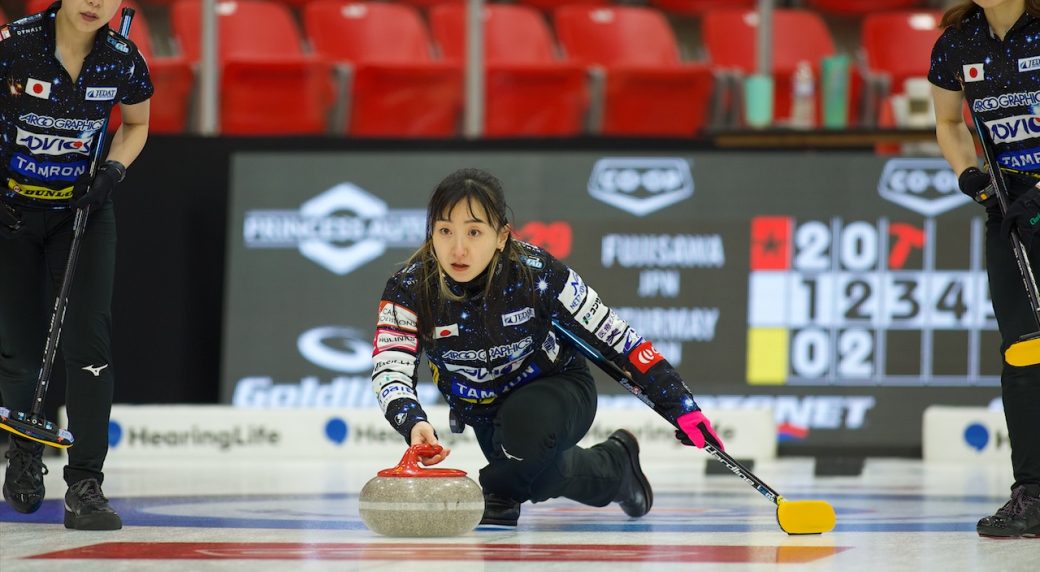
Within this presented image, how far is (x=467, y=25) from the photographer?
7.65 metres

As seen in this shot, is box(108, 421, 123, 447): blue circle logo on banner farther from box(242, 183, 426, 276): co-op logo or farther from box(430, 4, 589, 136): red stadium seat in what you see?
box(430, 4, 589, 136): red stadium seat

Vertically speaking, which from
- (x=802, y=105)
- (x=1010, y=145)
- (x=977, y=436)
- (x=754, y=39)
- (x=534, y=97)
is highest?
(x=754, y=39)

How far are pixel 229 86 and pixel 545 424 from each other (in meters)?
4.65

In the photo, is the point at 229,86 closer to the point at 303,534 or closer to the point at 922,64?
the point at 922,64

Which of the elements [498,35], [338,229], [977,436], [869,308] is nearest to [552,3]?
[498,35]

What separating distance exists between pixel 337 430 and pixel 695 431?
11.4 ft

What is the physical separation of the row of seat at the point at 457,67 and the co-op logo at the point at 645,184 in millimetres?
756

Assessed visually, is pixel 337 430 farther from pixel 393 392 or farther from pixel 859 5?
pixel 859 5

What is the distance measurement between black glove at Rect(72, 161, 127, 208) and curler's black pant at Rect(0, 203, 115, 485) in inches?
2.7

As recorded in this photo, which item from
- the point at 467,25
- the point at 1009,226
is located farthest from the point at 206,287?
the point at 1009,226

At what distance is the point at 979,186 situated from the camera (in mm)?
3686

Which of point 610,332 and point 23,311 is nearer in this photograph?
point 610,332

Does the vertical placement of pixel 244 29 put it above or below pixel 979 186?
above

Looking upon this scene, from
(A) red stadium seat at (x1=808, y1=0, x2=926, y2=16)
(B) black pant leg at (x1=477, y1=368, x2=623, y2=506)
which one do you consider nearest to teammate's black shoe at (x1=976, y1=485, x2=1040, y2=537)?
(B) black pant leg at (x1=477, y1=368, x2=623, y2=506)
